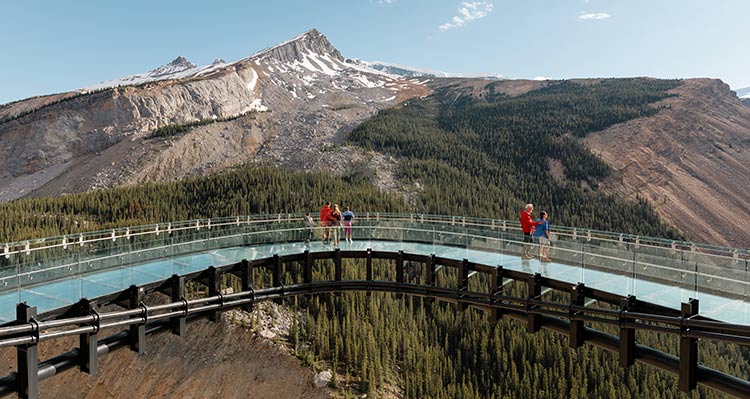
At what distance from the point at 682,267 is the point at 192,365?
150 ft

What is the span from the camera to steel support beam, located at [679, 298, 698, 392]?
41.8ft

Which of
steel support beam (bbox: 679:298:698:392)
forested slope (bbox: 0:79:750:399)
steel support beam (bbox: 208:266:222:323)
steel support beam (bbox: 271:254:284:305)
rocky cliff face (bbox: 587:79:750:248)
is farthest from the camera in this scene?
rocky cliff face (bbox: 587:79:750:248)

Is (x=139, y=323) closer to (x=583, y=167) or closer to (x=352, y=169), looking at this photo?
(x=352, y=169)

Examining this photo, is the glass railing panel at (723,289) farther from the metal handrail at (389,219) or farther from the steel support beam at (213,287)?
the steel support beam at (213,287)

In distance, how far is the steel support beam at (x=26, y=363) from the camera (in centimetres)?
1239

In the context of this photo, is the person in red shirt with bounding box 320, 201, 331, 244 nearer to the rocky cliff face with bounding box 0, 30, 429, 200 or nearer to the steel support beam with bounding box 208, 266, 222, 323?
the steel support beam with bounding box 208, 266, 222, 323

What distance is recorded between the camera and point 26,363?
1244 centimetres

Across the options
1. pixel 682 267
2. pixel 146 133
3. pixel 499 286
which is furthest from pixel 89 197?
pixel 682 267

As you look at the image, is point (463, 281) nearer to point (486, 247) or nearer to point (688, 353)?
point (486, 247)

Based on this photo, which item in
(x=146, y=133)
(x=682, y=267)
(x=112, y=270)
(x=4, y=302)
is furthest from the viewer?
(x=146, y=133)

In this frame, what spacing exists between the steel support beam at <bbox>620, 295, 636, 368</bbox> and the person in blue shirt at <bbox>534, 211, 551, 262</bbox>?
3.71 meters

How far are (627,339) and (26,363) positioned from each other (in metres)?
16.4

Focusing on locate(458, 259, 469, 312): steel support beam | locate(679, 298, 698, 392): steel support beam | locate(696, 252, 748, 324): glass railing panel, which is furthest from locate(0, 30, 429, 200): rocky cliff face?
locate(679, 298, 698, 392): steel support beam

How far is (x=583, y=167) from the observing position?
120 metres
